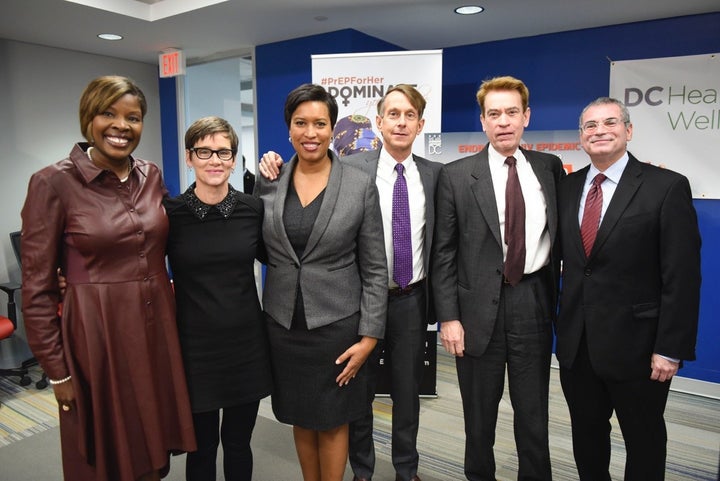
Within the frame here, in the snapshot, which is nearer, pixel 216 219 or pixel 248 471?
pixel 216 219

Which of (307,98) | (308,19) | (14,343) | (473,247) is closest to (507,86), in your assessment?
(473,247)

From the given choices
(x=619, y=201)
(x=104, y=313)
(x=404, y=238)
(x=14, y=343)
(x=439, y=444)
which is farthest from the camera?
(x=14, y=343)

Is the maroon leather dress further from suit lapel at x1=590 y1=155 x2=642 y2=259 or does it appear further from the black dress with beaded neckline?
suit lapel at x1=590 y1=155 x2=642 y2=259

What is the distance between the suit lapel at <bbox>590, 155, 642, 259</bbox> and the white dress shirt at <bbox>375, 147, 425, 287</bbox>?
2.13ft

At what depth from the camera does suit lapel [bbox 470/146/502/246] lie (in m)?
1.97

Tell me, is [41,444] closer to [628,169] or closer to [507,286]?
[507,286]

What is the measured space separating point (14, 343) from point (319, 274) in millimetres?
3992

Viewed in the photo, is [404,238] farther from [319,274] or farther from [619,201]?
[619,201]

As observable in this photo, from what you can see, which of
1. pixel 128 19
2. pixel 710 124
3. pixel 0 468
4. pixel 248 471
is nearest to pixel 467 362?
pixel 248 471

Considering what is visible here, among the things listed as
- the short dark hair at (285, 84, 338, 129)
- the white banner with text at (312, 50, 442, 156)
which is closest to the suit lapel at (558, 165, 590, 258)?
the short dark hair at (285, 84, 338, 129)

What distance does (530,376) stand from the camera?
6.63 feet

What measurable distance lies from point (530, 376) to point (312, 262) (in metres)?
0.94

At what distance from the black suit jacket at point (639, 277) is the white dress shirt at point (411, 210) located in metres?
0.57

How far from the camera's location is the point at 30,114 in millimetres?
4551
